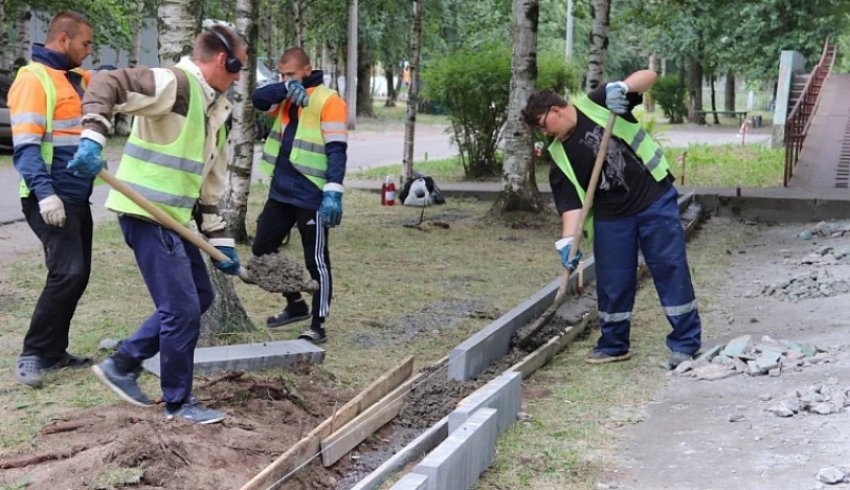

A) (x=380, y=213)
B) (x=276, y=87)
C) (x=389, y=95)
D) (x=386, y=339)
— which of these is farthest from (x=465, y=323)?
(x=389, y=95)

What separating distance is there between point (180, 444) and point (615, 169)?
11.2 feet

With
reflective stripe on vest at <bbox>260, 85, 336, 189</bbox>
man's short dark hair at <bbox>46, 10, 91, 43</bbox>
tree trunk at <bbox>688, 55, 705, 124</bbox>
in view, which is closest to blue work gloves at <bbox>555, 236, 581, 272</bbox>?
reflective stripe on vest at <bbox>260, 85, 336, 189</bbox>

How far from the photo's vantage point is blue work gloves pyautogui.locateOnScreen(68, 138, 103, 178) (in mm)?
4602

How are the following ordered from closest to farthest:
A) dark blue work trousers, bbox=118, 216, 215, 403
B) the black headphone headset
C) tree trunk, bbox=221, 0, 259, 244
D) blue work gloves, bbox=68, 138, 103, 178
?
blue work gloves, bbox=68, 138, 103, 178 < dark blue work trousers, bbox=118, 216, 215, 403 < the black headphone headset < tree trunk, bbox=221, 0, 259, 244

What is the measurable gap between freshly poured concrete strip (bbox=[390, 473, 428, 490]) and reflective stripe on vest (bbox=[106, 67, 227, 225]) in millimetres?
1809

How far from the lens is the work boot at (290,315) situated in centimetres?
760

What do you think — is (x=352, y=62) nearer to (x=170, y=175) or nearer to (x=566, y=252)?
(x=566, y=252)

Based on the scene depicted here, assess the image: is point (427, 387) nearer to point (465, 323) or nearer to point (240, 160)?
point (465, 323)

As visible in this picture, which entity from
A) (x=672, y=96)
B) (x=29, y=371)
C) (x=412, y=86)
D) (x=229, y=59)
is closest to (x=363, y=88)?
(x=672, y=96)

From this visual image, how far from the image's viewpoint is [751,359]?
6.55 meters

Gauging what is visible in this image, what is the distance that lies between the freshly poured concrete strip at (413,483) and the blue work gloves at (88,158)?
189 cm

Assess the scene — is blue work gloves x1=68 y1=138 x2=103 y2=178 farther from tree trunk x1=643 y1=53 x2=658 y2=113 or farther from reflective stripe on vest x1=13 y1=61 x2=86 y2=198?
tree trunk x1=643 y1=53 x2=658 y2=113

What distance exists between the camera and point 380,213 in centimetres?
1484

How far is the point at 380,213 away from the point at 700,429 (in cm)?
969
